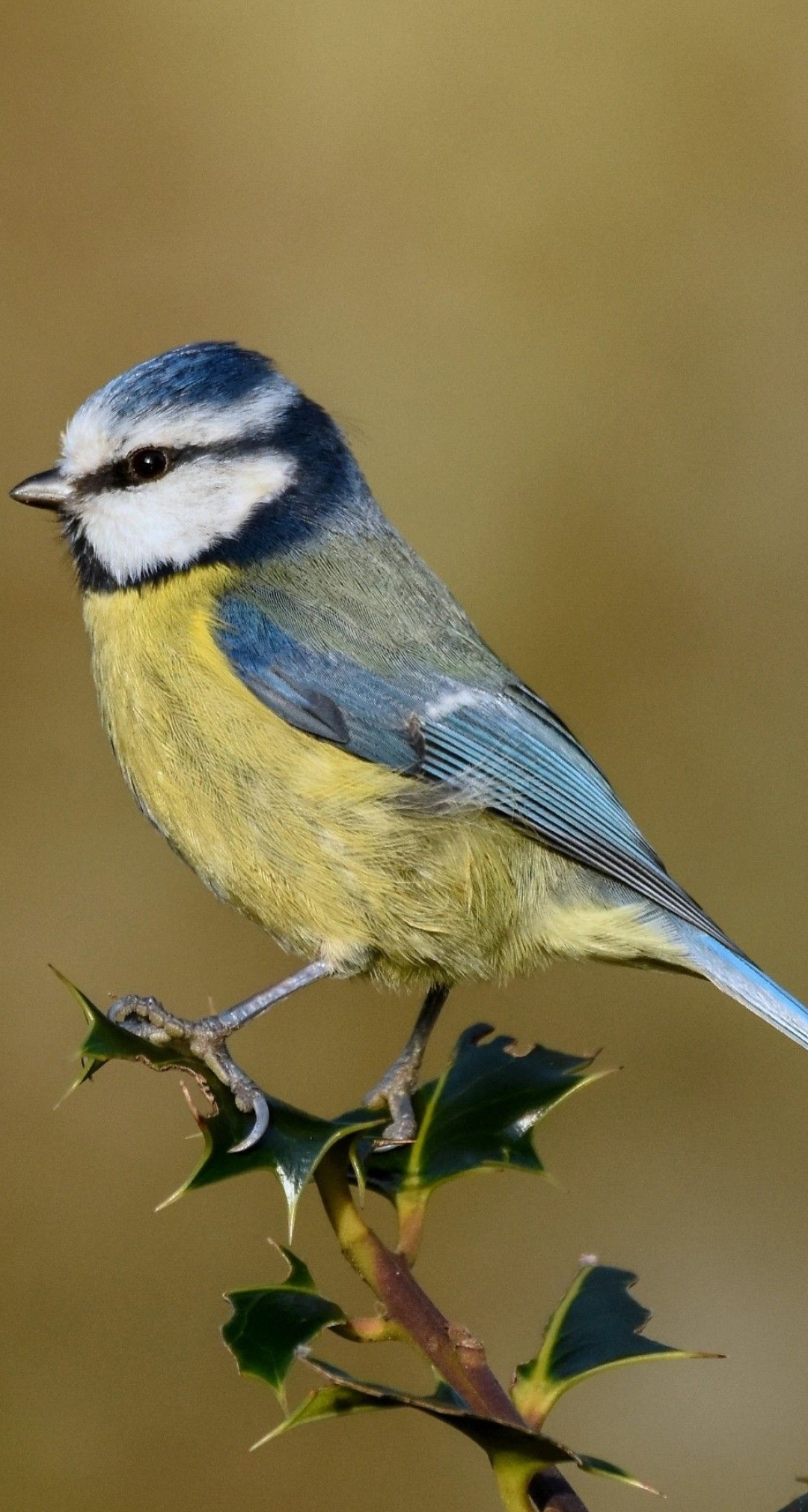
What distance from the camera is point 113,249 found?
18.5 ft

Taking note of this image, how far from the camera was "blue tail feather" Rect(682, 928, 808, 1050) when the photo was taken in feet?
8.79

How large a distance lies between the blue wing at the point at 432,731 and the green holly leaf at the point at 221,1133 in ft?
3.27

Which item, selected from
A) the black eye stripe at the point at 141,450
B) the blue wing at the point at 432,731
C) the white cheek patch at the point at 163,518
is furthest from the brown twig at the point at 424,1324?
the black eye stripe at the point at 141,450

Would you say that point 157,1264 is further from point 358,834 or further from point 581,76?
point 581,76

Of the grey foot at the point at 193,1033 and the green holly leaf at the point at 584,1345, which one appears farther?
the grey foot at the point at 193,1033

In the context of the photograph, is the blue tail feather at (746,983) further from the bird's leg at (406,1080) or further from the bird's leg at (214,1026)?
the bird's leg at (214,1026)

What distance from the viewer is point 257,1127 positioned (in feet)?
5.95

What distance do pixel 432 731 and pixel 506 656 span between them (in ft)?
7.63

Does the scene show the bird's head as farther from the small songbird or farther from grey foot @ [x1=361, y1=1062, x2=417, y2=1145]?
grey foot @ [x1=361, y1=1062, x2=417, y2=1145]

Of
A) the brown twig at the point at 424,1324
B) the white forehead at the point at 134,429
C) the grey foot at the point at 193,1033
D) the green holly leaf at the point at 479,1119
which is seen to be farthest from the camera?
the white forehead at the point at 134,429

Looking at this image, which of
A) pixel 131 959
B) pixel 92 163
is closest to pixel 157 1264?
pixel 131 959

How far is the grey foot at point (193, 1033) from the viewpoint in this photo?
2.17 metres

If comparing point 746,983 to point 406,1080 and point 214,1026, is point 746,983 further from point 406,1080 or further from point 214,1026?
point 214,1026

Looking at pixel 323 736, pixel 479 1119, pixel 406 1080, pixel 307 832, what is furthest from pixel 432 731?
pixel 479 1119
